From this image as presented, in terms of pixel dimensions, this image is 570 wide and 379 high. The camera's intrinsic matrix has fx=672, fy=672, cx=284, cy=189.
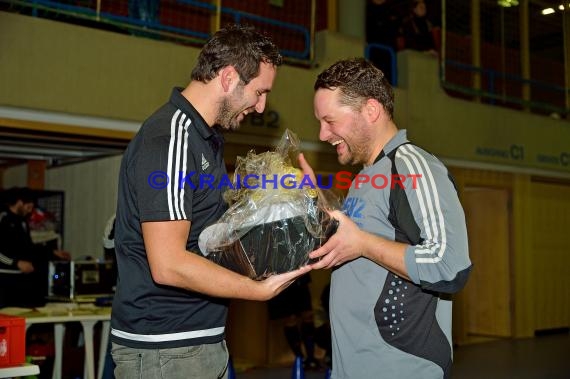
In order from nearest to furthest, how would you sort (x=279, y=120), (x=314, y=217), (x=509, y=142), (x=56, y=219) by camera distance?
(x=314, y=217) → (x=279, y=120) → (x=56, y=219) → (x=509, y=142)

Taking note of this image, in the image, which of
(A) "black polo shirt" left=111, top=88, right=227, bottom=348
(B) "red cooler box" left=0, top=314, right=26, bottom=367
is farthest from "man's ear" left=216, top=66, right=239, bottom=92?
(B) "red cooler box" left=0, top=314, right=26, bottom=367

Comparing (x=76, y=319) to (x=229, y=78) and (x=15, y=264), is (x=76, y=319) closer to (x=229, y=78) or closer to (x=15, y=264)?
(x=15, y=264)

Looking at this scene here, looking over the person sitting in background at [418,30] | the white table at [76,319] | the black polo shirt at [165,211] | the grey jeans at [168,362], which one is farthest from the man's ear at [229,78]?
the person sitting in background at [418,30]

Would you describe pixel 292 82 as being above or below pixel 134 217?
above

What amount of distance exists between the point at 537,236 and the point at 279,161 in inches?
348

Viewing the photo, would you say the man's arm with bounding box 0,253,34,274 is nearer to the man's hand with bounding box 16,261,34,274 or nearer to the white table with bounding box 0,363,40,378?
the man's hand with bounding box 16,261,34,274

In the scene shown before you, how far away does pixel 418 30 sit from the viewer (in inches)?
348

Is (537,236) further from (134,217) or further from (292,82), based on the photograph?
(134,217)

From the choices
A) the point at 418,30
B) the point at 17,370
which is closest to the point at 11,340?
the point at 17,370

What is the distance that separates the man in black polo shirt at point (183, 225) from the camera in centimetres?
163

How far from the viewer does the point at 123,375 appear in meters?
1.79

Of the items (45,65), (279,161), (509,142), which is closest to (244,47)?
(279,161)

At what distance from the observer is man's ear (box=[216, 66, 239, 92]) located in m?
1.90

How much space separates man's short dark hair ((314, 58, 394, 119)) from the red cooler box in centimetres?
159
